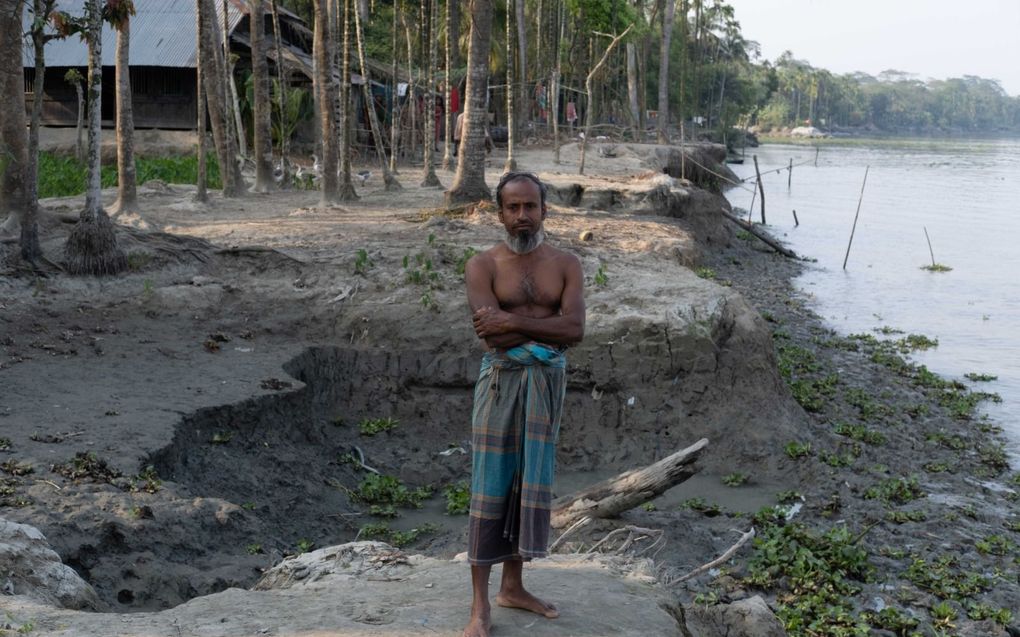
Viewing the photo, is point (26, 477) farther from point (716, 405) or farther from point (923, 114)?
point (923, 114)

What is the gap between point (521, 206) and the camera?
4.27m

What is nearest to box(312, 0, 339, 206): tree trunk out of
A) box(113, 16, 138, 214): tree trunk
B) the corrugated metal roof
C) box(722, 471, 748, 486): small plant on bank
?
box(113, 16, 138, 214): tree trunk

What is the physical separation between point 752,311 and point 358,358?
416 cm

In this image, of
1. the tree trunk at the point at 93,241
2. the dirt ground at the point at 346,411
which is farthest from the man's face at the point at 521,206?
the tree trunk at the point at 93,241

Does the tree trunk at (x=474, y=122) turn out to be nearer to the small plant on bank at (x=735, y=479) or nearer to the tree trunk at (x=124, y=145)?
the tree trunk at (x=124, y=145)

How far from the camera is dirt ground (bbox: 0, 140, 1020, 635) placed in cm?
668

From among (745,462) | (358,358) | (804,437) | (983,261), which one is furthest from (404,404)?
(983,261)

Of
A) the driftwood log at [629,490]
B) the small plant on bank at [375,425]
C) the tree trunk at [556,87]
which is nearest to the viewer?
the driftwood log at [629,490]

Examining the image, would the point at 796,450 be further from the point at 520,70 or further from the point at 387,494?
the point at 520,70

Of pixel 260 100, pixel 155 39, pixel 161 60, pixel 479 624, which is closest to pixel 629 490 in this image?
pixel 479 624

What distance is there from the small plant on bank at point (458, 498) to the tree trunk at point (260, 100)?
1151 centimetres

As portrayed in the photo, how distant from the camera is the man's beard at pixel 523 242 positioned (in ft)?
14.1

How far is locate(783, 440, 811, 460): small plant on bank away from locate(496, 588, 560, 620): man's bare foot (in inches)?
232

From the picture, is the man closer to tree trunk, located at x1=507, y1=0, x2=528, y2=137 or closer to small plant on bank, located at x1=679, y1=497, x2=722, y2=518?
small plant on bank, located at x1=679, y1=497, x2=722, y2=518
